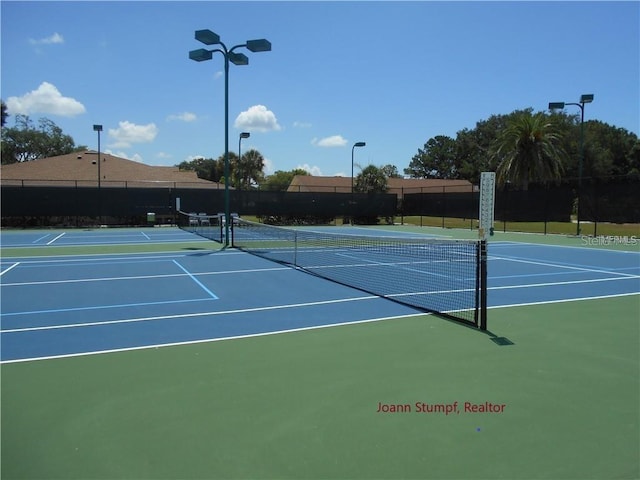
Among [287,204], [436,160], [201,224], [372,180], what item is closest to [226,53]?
[201,224]

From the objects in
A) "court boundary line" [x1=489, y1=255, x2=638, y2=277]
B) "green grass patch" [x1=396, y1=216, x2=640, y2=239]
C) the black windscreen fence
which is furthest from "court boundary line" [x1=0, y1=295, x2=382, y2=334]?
the black windscreen fence

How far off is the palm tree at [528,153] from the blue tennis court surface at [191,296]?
29.3 metres

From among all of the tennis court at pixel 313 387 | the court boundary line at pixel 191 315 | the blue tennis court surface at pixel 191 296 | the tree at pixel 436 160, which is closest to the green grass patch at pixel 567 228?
the blue tennis court surface at pixel 191 296

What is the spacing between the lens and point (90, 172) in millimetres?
38938

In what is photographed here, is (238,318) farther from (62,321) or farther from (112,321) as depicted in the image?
(62,321)

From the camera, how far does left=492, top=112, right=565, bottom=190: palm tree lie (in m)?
41.5

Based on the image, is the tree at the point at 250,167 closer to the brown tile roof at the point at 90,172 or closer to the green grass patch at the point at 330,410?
the brown tile roof at the point at 90,172

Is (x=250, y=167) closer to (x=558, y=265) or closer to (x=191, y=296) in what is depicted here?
(x=558, y=265)

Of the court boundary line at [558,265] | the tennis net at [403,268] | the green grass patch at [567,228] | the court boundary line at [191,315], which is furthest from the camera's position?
the green grass patch at [567,228]

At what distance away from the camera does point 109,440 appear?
11.2 feet

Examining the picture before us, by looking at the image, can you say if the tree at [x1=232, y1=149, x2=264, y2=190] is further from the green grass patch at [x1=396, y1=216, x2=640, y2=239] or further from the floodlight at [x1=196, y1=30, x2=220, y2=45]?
the floodlight at [x1=196, y1=30, x2=220, y2=45]

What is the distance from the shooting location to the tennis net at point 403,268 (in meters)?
7.52

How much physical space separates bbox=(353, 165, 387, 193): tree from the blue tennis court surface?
99.7 feet

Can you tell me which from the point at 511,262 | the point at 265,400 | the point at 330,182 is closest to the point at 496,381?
the point at 265,400
